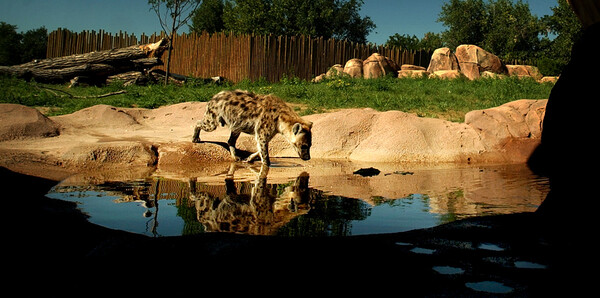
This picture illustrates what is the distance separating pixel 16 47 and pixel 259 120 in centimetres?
3998

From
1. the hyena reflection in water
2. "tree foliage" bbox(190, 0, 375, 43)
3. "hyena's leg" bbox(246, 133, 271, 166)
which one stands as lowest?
the hyena reflection in water

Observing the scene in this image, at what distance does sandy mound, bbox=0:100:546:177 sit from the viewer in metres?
7.68

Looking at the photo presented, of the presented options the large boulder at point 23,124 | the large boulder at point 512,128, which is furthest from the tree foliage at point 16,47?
the large boulder at point 512,128

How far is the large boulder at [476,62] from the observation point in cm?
2336

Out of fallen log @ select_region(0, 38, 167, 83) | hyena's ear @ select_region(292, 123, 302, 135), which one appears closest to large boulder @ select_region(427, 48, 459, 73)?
fallen log @ select_region(0, 38, 167, 83)

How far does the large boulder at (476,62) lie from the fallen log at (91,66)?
14.0 m

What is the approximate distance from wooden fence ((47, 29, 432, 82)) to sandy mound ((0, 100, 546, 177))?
11.8m

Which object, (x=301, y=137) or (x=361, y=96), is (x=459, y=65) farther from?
(x=301, y=137)

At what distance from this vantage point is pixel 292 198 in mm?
4992

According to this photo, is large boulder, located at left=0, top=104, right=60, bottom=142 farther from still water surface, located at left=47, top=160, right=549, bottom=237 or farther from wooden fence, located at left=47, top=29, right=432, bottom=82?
wooden fence, located at left=47, top=29, right=432, bottom=82

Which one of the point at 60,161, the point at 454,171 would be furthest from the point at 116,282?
the point at 454,171

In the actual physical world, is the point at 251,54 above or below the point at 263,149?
above

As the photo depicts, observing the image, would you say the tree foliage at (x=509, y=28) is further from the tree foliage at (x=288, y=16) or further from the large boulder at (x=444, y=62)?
the large boulder at (x=444, y=62)

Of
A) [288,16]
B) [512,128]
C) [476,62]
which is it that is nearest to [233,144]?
[512,128]
